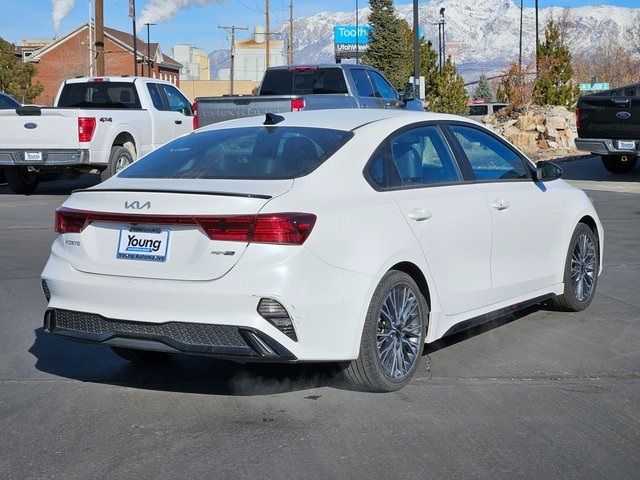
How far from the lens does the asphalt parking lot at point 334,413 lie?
15.1 feet

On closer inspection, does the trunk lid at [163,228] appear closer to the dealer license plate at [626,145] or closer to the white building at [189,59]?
the dealer license plate at [626,145]

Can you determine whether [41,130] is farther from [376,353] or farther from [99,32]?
[99,32]

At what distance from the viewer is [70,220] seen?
18.4ft

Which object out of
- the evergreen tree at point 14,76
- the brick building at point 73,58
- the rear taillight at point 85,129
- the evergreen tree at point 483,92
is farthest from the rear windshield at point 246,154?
the evergreen tree at point 483,92

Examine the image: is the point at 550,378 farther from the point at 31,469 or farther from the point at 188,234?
the point at 31,469

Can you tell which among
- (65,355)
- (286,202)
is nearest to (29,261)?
(65,355)

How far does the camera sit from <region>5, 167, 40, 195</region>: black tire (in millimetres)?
19403

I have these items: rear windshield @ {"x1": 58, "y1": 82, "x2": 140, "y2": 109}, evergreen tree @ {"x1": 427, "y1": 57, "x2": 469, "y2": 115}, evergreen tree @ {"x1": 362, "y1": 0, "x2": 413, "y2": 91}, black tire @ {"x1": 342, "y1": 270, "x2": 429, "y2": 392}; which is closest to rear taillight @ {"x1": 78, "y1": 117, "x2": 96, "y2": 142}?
rear windshield @ {"x1": 58, "y1": 82, "x2": 140, "y2": 109}

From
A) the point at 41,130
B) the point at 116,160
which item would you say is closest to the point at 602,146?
the point at 116,160

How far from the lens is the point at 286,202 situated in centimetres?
512

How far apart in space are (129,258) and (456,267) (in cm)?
211

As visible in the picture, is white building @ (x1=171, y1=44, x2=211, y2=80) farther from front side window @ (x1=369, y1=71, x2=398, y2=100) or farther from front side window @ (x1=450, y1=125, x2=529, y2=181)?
front side window @ (x1=450, y1=125, x2=529, y2=181)

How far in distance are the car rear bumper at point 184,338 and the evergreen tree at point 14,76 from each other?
54.4 m

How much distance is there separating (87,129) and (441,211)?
1236 cm
